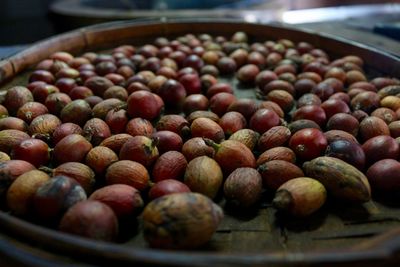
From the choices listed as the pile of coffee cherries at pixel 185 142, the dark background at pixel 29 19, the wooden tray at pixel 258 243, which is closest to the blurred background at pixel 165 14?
the dark background at pixel 29 19

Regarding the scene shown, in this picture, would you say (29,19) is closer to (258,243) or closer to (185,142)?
(185,142)

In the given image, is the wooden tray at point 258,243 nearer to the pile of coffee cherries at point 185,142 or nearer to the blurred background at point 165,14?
the pile of coffee cherries at point 185,142

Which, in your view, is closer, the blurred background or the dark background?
the blurred background

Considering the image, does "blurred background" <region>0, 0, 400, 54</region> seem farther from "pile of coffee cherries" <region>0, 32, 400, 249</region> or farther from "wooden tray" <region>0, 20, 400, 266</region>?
"wooden tray" <region>0, 20, 400, 266</region>

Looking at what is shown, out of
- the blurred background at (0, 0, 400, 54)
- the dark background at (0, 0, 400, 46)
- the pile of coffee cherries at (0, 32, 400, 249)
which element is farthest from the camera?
the dark background at (0, 0, 400, 46)

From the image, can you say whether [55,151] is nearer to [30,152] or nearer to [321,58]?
[30,152]

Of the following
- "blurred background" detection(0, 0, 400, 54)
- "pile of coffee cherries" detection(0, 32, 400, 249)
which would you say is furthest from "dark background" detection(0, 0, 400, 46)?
"pile of coffee cherries" detection(0, 32, 400, 249)

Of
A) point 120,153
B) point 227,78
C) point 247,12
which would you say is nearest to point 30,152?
point 120,153

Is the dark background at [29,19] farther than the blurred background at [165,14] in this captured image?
Yes
